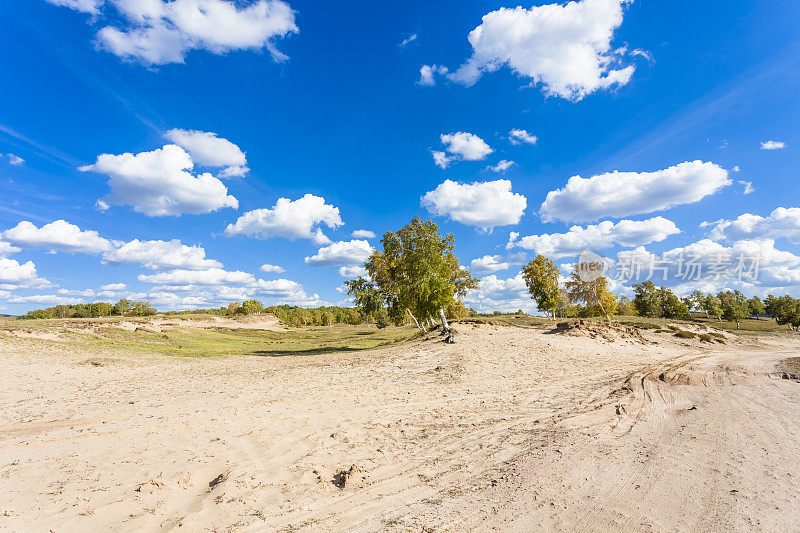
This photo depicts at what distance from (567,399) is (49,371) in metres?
26.8

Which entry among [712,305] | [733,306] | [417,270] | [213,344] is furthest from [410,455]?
[712,305]

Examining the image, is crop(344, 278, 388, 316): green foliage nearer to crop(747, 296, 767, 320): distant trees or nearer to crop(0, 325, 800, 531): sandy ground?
crop(0, 325, 800, 531): sandy ground

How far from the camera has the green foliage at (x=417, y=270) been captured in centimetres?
2888

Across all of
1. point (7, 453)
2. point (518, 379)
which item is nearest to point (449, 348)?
point (518, 379)

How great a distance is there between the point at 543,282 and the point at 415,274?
29.8 metres

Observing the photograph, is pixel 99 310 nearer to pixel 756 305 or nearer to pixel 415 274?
pixel 415 274

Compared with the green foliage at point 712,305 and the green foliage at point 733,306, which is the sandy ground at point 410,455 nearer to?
the green foliage at point 733,306

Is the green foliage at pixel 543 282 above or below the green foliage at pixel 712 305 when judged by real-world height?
above

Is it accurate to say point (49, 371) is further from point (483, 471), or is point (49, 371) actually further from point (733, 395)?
point (733, 395)

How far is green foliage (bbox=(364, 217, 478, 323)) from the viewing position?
28875 mm

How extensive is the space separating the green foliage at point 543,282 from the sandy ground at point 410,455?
1395 inches

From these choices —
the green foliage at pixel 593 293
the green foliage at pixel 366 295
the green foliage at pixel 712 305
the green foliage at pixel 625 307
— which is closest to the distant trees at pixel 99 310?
the green foliage at pixel 366 295

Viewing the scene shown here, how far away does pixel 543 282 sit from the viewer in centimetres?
5088

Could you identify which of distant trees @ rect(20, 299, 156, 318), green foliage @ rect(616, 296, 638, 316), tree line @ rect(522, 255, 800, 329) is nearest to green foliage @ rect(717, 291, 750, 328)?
tree line @ rect(522, 255, 800, 329)
